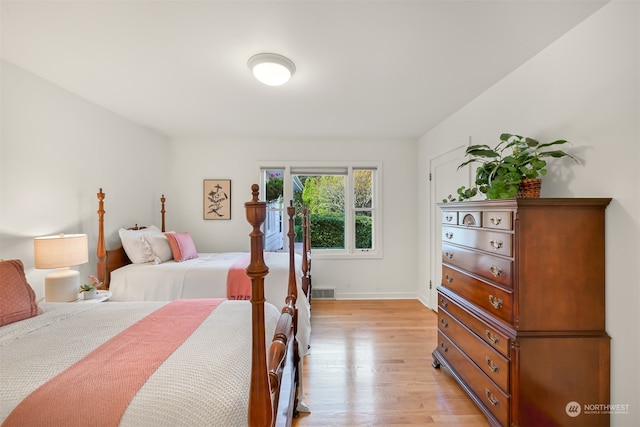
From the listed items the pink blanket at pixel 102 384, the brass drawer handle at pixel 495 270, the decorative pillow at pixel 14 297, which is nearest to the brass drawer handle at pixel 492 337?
the brass drawer handle at pixel 495 270

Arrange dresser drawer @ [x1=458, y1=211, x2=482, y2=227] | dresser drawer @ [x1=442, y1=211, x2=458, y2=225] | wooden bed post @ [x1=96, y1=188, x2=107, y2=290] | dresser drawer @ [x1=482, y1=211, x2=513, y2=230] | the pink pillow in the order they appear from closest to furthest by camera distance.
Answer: dresser drawer @ [x1=482, y1=211, x2=513, y2=230]
dresser drawer @ [x1=458, y1=211, x2=482, y2=227]
dresser drawer @ [x1=442, y1=211, x2=458, y2=225]
wooden bed post @ [x1=96, y1=188, x2=107, y2=290]
the pink pillow

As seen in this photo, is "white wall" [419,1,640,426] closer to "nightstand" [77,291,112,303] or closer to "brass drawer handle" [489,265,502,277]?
"brass drawer handle" [489,265,502,277]

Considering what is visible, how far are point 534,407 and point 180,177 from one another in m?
4.33

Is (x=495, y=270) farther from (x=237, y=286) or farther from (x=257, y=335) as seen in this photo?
(x=237, y=286)

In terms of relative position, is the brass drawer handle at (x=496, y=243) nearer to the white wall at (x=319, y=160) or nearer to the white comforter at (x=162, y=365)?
the white comforter at (x=162, y=365)

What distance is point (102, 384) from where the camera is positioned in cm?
79

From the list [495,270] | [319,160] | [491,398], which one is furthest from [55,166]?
[491,398]

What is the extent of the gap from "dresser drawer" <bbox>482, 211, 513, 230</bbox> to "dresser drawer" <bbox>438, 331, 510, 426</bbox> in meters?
0.92

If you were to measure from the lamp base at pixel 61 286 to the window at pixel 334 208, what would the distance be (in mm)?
2231

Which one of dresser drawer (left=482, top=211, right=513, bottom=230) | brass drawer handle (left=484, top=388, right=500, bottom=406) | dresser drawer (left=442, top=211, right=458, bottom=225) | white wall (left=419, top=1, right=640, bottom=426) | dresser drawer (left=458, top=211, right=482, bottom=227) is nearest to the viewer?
white wall (left=419, top=1, right=640, bottom=426)

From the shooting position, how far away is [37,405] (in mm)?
733

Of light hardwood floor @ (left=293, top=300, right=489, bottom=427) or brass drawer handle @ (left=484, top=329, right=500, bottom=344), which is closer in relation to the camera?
brass drawer handle @ (left=484, top=329, right=500, bottom=344)

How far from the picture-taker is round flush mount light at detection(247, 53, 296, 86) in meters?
1.77

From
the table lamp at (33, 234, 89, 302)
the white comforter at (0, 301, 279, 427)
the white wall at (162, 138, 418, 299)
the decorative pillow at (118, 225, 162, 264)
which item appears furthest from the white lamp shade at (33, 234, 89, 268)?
the white wall at (162, 138, 418, 299)
